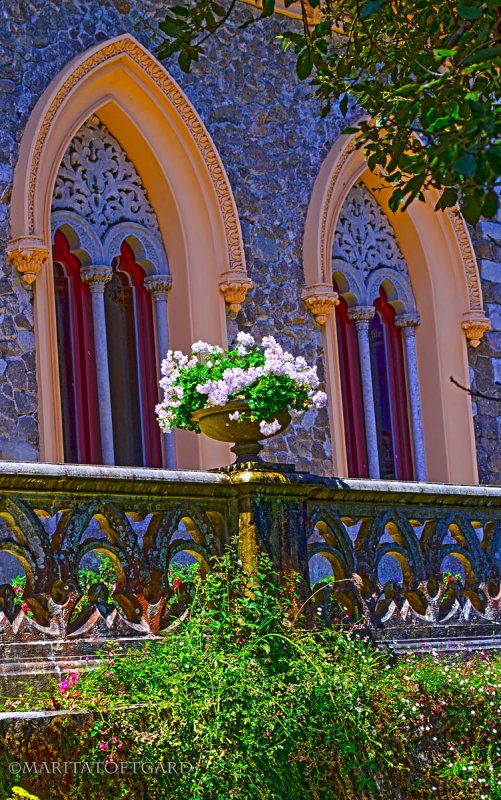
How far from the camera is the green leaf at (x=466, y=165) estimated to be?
191 inches

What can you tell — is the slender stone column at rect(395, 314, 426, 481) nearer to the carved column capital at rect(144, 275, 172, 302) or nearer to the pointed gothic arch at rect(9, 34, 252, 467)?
the pointed gothic arch at rect(9, 34, 252, 467)

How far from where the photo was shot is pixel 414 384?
14031 mm

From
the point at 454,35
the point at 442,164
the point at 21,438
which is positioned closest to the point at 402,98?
the point at 454,35

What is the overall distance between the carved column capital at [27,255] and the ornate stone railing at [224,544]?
3607mm

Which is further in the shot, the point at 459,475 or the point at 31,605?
the point at 459,475

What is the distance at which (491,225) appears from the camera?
14.6 metres

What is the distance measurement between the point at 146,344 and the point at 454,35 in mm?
5994

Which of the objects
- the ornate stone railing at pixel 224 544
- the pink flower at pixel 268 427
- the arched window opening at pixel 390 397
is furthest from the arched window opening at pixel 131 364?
the pink flower at pixel 268 427

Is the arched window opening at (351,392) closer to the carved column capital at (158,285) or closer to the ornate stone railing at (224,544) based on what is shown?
the carved column capital at (158,285)

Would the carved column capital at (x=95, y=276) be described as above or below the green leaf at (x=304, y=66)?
above

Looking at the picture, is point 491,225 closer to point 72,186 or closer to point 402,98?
point 72,186

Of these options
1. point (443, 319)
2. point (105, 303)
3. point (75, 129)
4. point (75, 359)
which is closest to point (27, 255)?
point (75, 359)

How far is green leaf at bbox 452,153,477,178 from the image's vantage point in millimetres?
4848

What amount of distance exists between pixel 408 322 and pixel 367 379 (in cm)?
88
